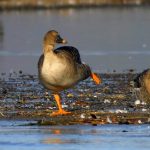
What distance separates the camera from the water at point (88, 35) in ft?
79.5

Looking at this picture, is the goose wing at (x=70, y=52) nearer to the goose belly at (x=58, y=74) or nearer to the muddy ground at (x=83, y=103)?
the goose belly at (x=58, y=74)

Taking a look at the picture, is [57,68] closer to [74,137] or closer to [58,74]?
[58,74]

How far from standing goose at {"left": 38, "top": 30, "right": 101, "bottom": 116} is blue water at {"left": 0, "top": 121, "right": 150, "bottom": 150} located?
1388mm

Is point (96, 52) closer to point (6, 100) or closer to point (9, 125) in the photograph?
point (6, 100)

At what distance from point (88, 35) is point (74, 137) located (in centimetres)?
2344

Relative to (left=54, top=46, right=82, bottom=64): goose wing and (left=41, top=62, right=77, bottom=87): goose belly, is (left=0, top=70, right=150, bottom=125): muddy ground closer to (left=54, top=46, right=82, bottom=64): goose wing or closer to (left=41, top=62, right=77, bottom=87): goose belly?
(left=41, top=62, right=77, bottom=87): goose belly

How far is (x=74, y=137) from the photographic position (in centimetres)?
1195

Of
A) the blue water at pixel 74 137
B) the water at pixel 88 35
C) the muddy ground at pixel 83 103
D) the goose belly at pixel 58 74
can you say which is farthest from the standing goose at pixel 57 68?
the water at pixel 88 35

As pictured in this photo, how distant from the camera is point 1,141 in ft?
38.3

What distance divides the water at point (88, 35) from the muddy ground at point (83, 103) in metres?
3.81

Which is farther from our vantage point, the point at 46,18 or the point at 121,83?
the point at 46,18

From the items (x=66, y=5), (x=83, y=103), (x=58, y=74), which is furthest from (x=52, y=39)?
(x=66, y=5)

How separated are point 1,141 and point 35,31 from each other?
90.1 feet

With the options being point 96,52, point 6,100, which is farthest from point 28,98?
point 96,52
